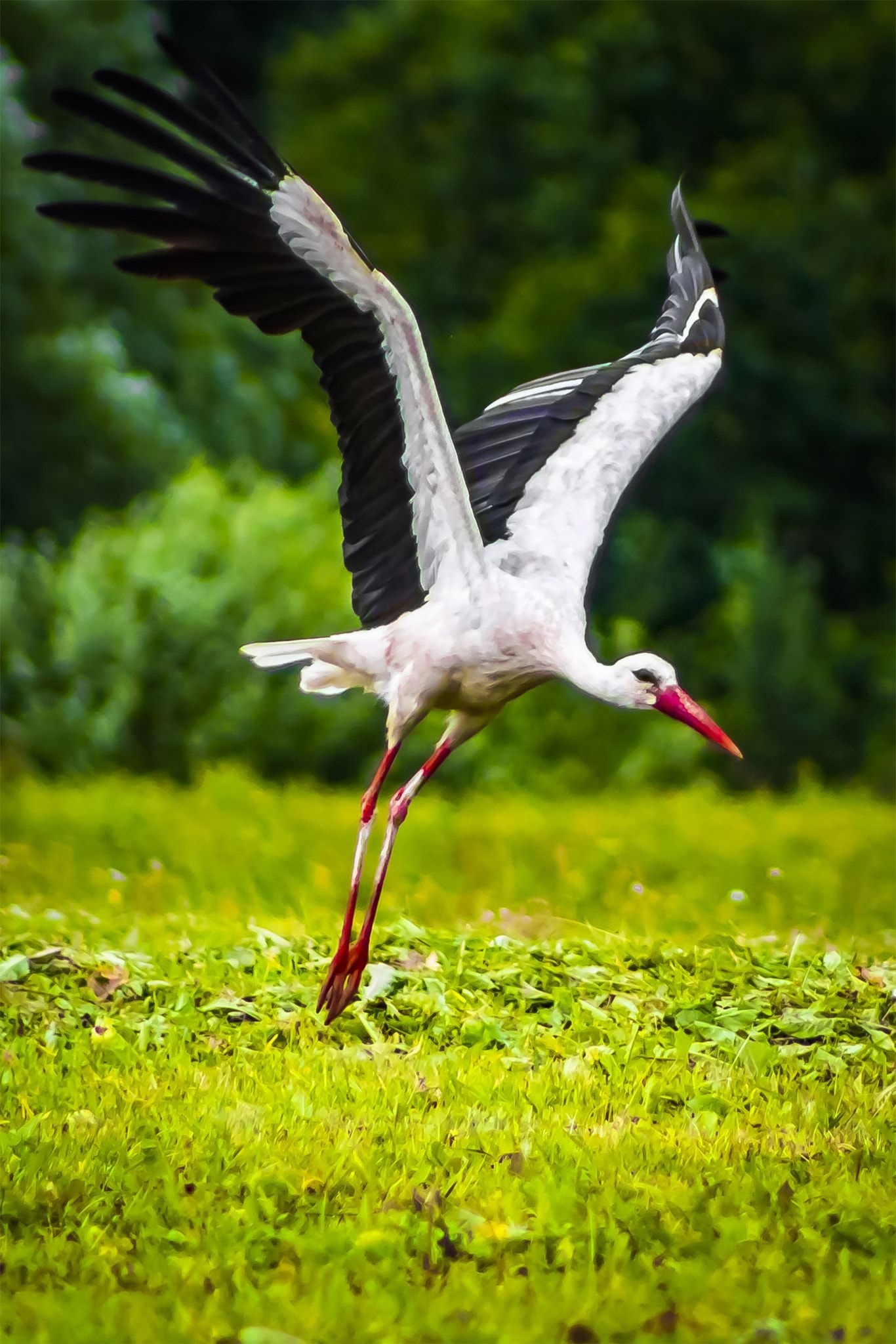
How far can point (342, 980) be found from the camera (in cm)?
605

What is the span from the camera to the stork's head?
19.8ft

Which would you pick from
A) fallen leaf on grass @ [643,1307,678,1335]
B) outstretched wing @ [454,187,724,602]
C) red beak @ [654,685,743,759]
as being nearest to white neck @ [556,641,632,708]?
red beak @ [654,685,743,759]

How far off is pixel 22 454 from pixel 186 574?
4.94m

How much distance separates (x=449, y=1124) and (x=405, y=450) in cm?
214

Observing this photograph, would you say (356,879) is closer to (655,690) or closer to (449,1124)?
(655,690)

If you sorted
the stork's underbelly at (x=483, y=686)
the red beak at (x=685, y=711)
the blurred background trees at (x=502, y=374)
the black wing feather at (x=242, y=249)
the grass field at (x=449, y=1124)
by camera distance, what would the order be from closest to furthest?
1. the grass field at (x=449, y=1124)
2. the black wing feather at (x=242, y=249)
3. the red beak at (x=685, y=711)
4. the stork's underbelly at (x=483, y=686)
5. the blurred background trees at (x=502, y=374)

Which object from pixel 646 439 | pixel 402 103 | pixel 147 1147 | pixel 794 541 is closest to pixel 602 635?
pixel 794 541

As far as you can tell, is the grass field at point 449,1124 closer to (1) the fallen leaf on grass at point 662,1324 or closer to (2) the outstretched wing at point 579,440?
(1) the fallen leaf on grass at point 662,1324

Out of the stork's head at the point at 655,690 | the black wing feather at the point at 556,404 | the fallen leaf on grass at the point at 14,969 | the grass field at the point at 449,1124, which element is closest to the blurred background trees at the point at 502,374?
the grass field at the point at 449,1124

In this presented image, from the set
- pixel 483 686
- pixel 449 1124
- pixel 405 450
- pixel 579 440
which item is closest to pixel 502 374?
pixel 579 440

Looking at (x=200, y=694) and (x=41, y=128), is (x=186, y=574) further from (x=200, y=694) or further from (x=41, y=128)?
(x=41, y=128)

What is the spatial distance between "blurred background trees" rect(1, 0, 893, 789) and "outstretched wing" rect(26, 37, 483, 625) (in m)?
10.4

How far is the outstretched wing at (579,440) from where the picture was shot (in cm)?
665

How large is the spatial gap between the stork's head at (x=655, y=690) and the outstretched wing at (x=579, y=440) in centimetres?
48
